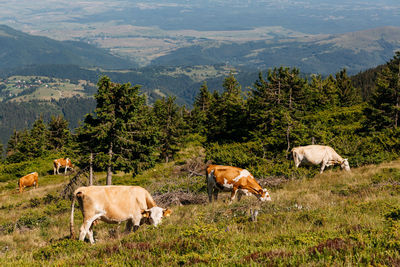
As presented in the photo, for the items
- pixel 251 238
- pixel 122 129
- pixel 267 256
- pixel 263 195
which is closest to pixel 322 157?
pixel 263 195

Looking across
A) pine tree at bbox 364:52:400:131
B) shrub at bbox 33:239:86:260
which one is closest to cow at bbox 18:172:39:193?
shrub at bbox 33:239:86:260

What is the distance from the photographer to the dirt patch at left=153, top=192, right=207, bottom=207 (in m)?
16.3

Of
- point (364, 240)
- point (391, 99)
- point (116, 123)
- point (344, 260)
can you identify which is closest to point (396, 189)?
point (364, 240)

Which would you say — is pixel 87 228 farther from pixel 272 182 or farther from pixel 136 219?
pixel 272 182

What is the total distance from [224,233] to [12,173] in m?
43.7

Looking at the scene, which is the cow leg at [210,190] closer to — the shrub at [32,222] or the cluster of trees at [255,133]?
the cluster of trees at [255,133]

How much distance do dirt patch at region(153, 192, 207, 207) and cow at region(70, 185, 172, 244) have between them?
16.7ft

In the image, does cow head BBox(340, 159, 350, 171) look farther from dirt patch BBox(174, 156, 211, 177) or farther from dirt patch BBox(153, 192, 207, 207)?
dirt patch BBox(174, 156, 211, 177)

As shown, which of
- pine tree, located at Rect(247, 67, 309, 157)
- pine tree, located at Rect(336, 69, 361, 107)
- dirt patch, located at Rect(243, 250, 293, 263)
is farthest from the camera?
pine tree, located at Rect(336, 69, 361, 107)

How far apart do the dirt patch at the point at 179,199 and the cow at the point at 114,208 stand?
5.10 meters

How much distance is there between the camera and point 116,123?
23.8 m

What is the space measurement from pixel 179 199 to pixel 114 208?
21.4 feet

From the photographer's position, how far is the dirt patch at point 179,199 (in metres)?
16.3

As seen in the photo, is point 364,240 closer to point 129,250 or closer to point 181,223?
point 129,250
